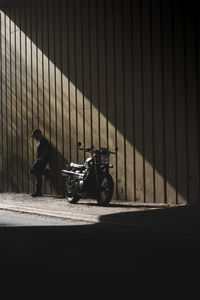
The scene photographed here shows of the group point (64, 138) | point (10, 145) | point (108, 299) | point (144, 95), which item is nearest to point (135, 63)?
point (144, 95)

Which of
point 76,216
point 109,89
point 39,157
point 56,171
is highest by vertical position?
point 109,89

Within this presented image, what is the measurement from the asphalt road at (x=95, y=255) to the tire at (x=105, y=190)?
8.58 feet

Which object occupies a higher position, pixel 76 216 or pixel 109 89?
pixel 109 89

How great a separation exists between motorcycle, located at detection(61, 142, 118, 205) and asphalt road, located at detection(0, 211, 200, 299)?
9.09ft

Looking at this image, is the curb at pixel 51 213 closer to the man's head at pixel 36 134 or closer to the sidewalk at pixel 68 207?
the sidewalk at pixel 68 207

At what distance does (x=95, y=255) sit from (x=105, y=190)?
220 inches

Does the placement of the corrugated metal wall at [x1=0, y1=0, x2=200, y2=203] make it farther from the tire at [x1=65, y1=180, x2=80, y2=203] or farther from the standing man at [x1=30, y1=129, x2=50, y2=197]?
the tire at [x1=65, y1=180, x2=80, y2=203]

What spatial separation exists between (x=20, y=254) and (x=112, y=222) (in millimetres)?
3120

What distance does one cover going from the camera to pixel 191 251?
673 centimetres

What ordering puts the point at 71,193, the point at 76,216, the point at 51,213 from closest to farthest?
the point at 76,216
the point at 51,213
the point at 71,193

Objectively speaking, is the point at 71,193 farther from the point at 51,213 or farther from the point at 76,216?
the point at 76,216

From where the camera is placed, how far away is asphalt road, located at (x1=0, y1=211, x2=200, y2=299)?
17.5ft

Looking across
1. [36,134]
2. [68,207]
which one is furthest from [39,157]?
[68,207]

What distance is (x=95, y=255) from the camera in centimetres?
650
